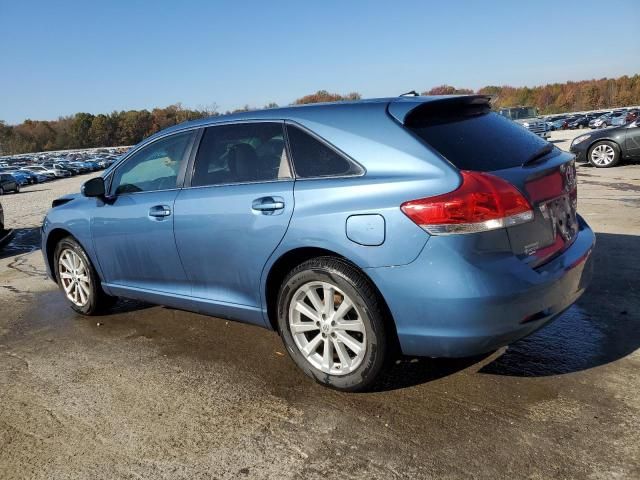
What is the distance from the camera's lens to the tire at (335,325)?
2.95 metres

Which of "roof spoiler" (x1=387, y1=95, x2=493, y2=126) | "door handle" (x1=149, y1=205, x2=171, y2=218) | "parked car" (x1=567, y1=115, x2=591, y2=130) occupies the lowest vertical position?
"parked car" (x1=567, y1=115, x2=591, y2=130)

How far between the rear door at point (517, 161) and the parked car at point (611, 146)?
12681 mm

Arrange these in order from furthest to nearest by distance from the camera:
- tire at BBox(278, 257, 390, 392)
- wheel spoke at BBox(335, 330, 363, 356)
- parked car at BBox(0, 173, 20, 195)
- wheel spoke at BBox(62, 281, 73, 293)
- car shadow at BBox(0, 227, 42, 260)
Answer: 1. parked car at BBox(0, 173, 20, 195)
2. car shadow at BBox(0, 227, 42, 260)
3. wheel spoke at BBox(62, 281, 73, 293)
4. wheel spoke at BBox(335, 330, 363, 356)
5. tire at BBox(278, 257, 390, 392)

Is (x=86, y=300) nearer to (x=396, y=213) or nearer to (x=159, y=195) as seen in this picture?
(x=159, y=195)

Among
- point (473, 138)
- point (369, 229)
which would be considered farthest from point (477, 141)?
point (369, 229)

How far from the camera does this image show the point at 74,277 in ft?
16.5

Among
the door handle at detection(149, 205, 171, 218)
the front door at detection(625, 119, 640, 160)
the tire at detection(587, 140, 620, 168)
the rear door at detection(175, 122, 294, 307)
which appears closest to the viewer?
the rear door at detection(175, 122, 294, 307)

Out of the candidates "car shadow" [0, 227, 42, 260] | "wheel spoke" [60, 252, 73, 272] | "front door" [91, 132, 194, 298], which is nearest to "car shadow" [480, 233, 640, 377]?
"front door" [91, 132, 194, 298]

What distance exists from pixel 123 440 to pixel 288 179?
5.63 feet

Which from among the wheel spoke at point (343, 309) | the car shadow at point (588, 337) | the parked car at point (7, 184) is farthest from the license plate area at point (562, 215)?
the parked car at point (7, 184)

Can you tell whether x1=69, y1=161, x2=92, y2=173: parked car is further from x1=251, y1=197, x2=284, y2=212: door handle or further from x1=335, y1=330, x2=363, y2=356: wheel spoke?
x1=335, y1=330, x2=363, y2=356: wheel spoke

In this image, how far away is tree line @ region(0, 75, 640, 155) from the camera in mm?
131375

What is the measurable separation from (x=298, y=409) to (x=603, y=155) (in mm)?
14360

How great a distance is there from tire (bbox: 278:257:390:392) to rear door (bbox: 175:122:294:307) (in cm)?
27
